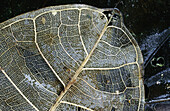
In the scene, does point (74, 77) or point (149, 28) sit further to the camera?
point (149, 28)

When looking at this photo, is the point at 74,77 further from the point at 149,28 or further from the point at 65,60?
the point at 149,28

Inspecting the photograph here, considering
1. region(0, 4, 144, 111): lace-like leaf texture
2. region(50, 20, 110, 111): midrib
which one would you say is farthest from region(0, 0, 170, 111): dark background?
region(50, 20, 110, 111): midrib

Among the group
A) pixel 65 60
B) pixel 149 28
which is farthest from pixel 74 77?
pixel 149 28

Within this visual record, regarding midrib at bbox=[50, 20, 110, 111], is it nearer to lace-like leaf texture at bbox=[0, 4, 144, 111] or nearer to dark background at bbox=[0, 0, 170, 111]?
lace-like leaf texture at bbox=[0, 4, 144, 111]

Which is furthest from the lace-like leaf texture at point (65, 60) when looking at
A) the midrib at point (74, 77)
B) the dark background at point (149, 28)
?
the dark background at point (149, 28)

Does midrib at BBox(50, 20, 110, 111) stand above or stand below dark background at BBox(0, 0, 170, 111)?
below

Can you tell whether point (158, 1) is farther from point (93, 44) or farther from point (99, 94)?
point (99, 94)
